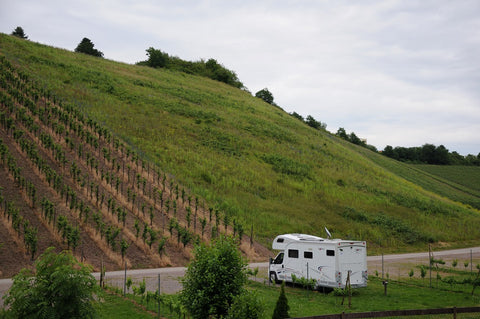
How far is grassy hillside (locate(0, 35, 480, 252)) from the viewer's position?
4119 centimetres

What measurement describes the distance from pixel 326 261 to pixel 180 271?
9.14 metres

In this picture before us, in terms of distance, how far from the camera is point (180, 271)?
2466cm

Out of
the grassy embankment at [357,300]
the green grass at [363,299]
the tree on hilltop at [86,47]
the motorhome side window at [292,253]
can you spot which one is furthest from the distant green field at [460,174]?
the tree on hilltop at [86,47]

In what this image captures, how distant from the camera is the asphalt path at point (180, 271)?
19469mm

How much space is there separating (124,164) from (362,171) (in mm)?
40193

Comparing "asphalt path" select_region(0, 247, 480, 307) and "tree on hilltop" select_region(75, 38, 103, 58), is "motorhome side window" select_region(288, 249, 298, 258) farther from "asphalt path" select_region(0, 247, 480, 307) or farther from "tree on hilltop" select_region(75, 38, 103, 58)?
"tree on hilltop" select_region(75, 38, 103, 58)

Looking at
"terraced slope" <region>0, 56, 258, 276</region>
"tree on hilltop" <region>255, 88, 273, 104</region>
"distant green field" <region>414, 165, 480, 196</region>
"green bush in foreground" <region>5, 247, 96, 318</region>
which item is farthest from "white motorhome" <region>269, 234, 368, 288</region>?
"tree on hilltop" <region>255, 88, 273, 104</region>

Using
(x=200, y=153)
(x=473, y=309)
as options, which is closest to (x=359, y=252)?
(x=473, y=309)

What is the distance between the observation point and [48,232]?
2538cm

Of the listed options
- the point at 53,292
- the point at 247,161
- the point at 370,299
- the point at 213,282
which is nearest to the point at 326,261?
the point at 370,299

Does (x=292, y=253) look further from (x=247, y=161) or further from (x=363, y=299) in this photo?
(x=247, y=161)

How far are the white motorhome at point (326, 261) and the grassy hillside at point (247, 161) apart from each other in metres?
12.8

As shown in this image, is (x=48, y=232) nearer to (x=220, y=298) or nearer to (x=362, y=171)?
(x=220, y=298)

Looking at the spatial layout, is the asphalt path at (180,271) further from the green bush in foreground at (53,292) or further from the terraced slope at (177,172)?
the green bush in foreground at (53,292)
